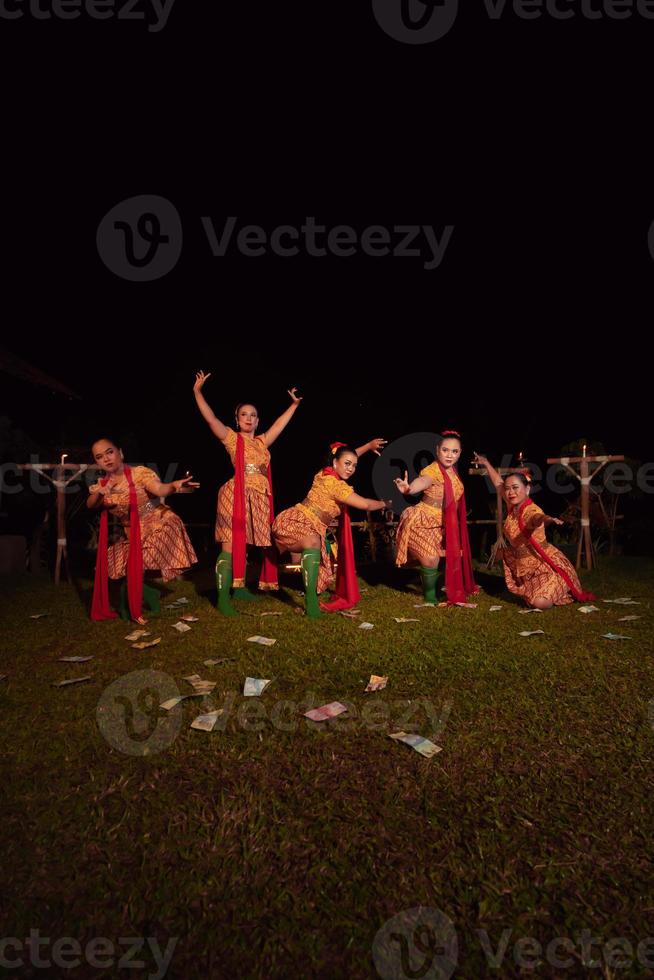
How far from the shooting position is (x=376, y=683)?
143 inches

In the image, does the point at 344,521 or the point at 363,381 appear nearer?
the point at 344,521

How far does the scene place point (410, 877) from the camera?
1.85m

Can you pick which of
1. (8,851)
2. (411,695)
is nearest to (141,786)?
(8,851)

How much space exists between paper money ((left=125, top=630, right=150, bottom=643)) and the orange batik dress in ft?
13.6

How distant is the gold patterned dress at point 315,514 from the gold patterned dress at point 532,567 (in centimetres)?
217

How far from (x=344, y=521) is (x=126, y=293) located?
26.5 ft

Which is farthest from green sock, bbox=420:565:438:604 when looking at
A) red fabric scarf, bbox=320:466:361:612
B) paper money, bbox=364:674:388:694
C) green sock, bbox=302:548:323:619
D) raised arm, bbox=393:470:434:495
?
paper money, bbox=364:674:388:694

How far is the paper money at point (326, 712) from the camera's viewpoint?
3.12 m

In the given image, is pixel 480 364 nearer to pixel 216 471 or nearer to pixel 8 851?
pixel 216 471

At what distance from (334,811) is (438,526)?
183 inches

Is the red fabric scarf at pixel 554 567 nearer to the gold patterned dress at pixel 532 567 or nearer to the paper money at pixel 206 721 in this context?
the gold patterned dress at pixel 532 567

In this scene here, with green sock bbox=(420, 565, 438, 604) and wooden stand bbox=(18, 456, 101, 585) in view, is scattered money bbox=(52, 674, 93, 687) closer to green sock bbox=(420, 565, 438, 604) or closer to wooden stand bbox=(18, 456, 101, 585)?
green sock bbox=(420, 565, 438, 604)

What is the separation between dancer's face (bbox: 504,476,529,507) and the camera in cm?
645

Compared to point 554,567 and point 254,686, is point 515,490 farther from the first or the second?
point 254,686
